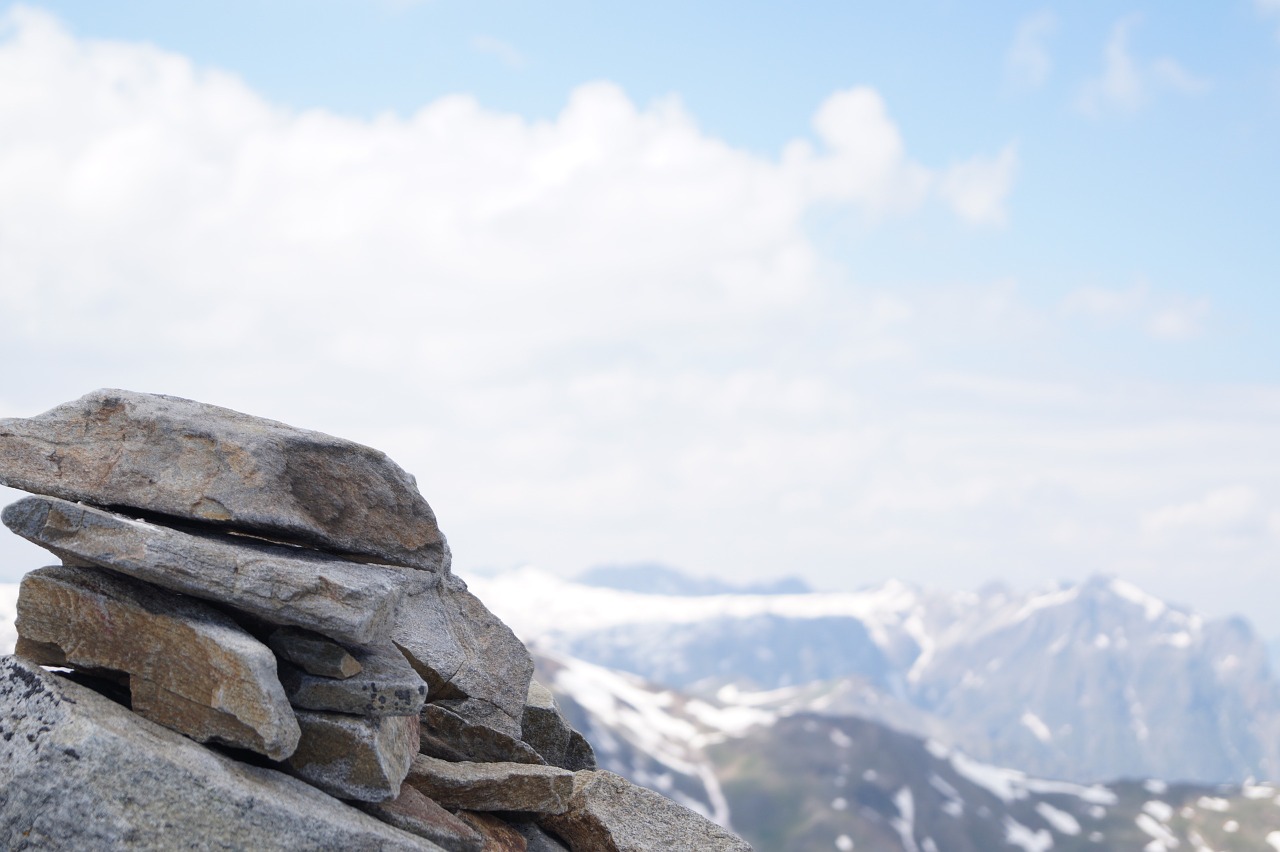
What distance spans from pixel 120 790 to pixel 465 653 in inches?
260

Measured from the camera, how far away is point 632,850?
18.0 m

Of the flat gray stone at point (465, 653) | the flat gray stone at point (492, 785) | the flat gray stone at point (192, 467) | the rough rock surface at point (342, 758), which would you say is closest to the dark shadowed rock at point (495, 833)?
the flat gray stone at point (492, 785)

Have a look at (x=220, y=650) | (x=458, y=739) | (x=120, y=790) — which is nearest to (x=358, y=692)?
(x=220, y=650)

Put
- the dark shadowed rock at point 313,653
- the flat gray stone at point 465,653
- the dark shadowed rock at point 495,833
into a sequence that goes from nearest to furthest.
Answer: the dark shadowed rock at point 313,653
the dark shadowed rock at point 495,833
the flat gray stone at point 465,653

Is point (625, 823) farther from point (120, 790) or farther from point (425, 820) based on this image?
point (120, 790)

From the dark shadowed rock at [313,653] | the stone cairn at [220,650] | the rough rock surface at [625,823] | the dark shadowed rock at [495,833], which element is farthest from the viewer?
the rough rock surface at [625,823]

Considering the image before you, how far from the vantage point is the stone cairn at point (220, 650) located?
1296cm

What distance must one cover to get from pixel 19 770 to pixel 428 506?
21.5ft

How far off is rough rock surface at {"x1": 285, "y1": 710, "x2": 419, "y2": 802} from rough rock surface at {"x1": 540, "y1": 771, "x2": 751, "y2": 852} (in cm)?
435

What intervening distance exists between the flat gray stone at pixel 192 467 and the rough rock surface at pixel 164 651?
126 centimetres

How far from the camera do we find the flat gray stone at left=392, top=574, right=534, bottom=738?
58.5ft

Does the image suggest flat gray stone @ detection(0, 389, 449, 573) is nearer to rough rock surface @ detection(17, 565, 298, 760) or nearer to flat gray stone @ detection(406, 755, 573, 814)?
rough rock surface @ detection(17, 565, 298, 760)

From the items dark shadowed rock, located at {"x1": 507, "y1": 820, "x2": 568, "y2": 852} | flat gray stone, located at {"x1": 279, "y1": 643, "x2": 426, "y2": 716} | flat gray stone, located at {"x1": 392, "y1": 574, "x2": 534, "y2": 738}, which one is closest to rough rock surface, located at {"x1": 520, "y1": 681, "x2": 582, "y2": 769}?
flat gray stone, located at {"x1": 392, "y1": 574, "x2": 534, "y2": 738}

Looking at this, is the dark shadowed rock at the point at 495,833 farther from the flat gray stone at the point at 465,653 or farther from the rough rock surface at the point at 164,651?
the rough rock surface at the point at 164,651
